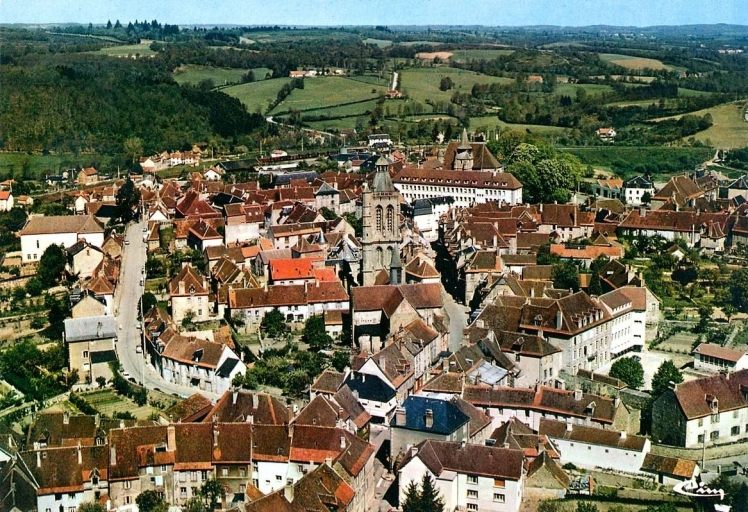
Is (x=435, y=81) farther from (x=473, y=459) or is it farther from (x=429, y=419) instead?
(x=473, y=459)

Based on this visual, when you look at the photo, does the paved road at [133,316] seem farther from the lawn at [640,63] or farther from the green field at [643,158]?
the lawn at [640,63]

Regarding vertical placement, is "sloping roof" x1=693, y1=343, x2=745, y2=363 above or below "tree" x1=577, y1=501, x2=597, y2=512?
above

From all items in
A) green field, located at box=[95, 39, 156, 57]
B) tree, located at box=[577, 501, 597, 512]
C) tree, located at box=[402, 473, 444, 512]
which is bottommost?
tree, located at box=[577, 501, 597, 512]

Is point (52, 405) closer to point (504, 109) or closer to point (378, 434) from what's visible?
point (378, 434)

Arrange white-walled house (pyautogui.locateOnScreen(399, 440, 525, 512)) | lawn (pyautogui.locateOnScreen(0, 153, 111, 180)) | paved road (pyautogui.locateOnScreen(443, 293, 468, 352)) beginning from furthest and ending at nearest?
lawn (pyautogui.locateOnScreen(0, 153, 111, 180)) → paved road (pyautogui.locateOnScreen(443, 293, 468, 352)) → white-walled house (pyautogui.locateOnScreen(399, 440, 525, 512))

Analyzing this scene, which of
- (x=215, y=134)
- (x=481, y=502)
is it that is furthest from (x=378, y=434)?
(x=215, y=134)

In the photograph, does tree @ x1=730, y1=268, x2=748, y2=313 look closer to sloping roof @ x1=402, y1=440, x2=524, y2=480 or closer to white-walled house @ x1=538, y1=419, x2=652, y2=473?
white-walled house @ x1=538, y1=419, x2=652, y2=473

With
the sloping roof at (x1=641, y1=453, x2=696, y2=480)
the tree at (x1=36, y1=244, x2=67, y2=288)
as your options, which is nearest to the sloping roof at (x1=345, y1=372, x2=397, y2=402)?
the sloping roof at (x1=641, y1=453, x2=696, y2=480)
